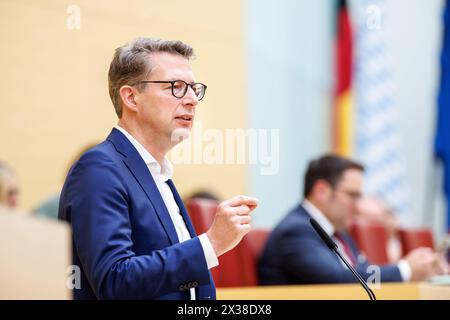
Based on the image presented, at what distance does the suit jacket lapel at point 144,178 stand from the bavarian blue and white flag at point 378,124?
5.65 meters

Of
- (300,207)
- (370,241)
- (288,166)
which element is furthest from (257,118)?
(300,207)

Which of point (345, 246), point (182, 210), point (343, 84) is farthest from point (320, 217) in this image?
point (343, 84)

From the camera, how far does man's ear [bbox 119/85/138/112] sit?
1694mm

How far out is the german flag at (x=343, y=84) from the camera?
7897mm

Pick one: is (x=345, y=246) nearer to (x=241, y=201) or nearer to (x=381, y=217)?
(x=241, y=201)

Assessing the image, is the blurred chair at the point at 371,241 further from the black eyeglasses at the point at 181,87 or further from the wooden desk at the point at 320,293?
the black eyeglasses at the point at 181,87

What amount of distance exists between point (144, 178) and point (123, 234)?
0.19 metres

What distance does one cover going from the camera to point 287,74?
Result: 7211 mm

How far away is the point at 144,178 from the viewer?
168 centimetres

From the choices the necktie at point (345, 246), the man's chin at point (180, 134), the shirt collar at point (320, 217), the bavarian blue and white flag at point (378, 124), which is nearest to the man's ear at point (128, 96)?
the man's chin at point (180, 134)

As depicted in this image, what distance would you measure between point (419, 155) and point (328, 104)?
116 cm

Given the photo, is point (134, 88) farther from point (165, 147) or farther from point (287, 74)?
point (287, 74)

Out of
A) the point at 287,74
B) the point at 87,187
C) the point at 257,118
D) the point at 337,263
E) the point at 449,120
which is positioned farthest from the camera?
the point at 287,74

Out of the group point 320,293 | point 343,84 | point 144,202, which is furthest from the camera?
point 343,84
